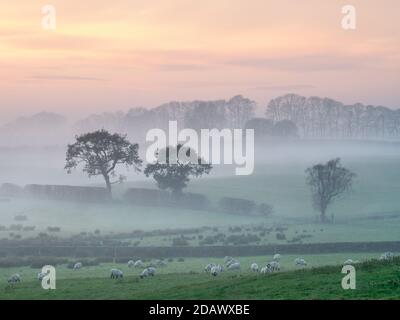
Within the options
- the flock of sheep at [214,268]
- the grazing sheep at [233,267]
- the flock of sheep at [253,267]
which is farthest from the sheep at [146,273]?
the grazing sheep at [233,267]

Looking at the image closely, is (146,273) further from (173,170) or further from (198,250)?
(173,170)

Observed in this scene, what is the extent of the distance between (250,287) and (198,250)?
3608 centimetres

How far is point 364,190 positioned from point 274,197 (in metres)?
20.7

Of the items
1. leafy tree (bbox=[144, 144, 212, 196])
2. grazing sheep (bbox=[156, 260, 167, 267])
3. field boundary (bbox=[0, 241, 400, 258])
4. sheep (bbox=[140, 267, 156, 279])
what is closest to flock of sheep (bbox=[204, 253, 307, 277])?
sheep (bbox=[140, 267, 156, 279])

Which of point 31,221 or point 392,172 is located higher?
point 392,172

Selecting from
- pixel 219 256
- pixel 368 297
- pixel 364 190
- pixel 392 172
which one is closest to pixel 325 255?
pixel 219 256

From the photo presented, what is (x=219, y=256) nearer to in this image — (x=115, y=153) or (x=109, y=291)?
(x=109, y=291)

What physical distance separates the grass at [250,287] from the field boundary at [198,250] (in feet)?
83.9

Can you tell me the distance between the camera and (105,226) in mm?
103625

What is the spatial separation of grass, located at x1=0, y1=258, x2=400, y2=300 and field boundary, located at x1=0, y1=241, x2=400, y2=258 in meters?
25.6

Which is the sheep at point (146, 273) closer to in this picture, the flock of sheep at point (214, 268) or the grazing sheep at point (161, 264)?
the flock of sheep at point (214, 268)

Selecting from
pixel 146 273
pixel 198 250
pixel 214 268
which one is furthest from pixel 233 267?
pixel 198 250

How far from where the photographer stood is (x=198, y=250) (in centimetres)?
7406
